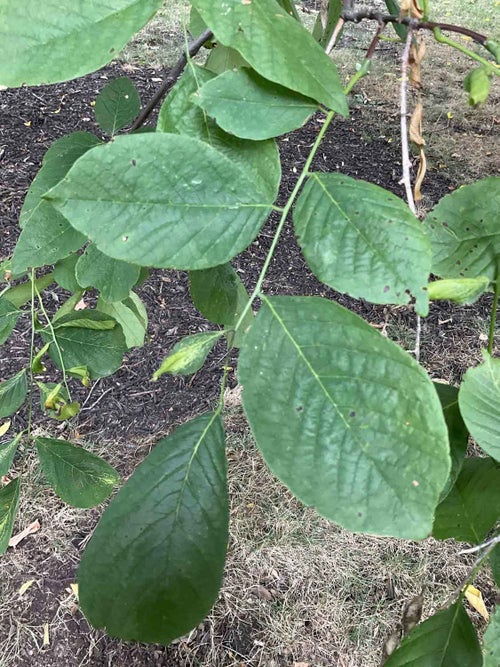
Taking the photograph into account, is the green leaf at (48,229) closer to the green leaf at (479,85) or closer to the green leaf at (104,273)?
the green leaf at (104,273)

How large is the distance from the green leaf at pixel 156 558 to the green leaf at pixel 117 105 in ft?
2.14

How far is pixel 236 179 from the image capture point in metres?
0.49

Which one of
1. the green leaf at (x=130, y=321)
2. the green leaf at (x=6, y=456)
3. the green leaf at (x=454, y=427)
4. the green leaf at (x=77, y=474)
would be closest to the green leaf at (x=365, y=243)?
the green leaf at (x=454, y=427)

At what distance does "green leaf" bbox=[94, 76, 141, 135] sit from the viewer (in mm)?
929

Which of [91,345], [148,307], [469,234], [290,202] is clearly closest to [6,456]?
[91,345]

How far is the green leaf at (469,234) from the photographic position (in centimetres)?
65

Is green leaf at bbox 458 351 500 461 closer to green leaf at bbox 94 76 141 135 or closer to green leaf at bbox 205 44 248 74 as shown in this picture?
green leaf at bbox 205 44 248 74

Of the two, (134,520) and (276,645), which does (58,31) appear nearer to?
(134,520)

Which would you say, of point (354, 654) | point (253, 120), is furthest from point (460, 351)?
point (253, 120)

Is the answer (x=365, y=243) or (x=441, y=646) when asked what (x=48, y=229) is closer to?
(x=365, y=243)

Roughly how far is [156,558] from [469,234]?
0.48 meters

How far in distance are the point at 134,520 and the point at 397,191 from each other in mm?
2820

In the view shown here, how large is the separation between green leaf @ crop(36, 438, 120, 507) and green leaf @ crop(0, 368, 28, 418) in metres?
0.10

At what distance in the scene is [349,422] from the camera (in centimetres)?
41
